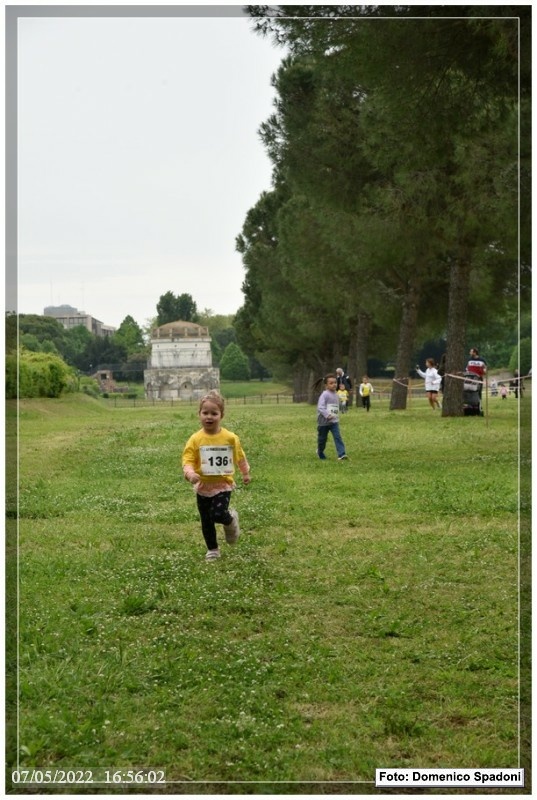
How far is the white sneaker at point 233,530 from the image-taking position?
7.40 metres

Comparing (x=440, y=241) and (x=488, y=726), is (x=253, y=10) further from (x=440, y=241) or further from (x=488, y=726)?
(x=440, y=241)

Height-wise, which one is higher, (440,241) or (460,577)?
(440,241)

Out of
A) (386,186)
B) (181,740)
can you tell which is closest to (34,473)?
(181,740)

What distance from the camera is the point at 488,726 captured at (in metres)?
3.62

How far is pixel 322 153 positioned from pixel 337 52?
10158 millimetres

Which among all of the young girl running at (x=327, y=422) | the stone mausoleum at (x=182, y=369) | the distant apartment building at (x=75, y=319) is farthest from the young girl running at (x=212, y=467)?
the young girl running at (x=327, y=422)

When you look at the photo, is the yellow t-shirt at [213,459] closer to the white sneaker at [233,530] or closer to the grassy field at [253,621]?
the white sneaker at [233,530]

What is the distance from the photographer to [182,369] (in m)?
7.12

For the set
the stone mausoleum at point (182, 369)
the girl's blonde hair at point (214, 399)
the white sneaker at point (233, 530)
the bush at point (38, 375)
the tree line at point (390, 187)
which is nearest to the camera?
the bush at point (38, 375)

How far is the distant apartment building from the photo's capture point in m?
5.05

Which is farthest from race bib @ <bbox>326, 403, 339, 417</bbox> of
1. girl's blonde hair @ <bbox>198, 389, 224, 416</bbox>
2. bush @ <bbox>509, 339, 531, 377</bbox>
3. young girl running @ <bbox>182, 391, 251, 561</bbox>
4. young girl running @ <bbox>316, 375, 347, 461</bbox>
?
bush @ <bbox>509, 339, 531, 377</bbox>

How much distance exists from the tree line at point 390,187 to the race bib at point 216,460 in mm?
1498

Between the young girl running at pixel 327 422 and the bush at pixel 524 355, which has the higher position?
the bush at pixel 524 355

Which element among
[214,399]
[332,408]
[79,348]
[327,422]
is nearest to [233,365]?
[214,399]
